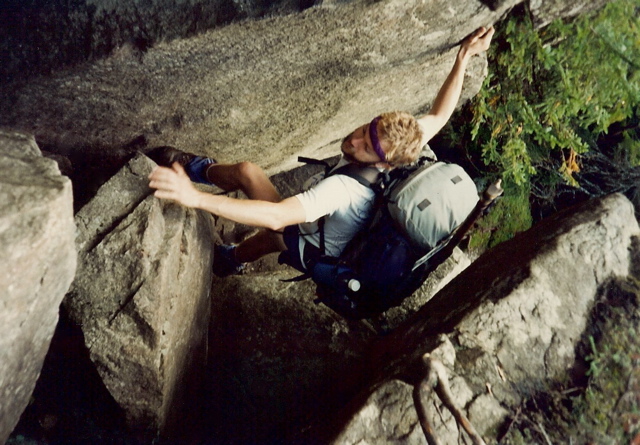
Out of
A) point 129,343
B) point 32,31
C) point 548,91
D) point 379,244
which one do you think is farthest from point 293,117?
point 548,91

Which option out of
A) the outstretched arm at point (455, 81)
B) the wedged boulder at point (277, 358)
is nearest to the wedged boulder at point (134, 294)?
the wedged boulder at point (277, 358)

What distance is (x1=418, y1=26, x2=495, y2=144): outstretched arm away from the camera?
4.08 m

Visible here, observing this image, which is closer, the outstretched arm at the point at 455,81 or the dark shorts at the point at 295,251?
the dark shorts at the point at 295,251

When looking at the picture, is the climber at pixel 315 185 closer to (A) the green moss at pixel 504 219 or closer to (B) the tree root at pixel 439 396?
(B) the tree root at pixel 439 396

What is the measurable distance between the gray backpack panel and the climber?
0.25 meters

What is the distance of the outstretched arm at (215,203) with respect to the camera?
2.81 meters

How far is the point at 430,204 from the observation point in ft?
10.9

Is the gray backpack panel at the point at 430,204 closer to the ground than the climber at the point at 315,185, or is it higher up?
closer to the ground

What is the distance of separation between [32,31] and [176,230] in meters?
1.58

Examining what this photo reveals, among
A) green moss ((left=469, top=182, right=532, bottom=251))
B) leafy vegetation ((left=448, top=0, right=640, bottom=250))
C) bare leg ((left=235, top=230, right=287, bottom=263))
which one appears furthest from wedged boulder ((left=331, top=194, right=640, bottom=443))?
green moss ((left=469, top=182, right=532, bottom=251))

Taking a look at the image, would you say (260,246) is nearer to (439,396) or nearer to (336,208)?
(336,208)

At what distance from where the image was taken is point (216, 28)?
2.63 metres

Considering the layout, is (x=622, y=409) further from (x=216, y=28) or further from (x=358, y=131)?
(x=216, y=28)

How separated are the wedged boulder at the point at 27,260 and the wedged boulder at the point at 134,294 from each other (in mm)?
577
